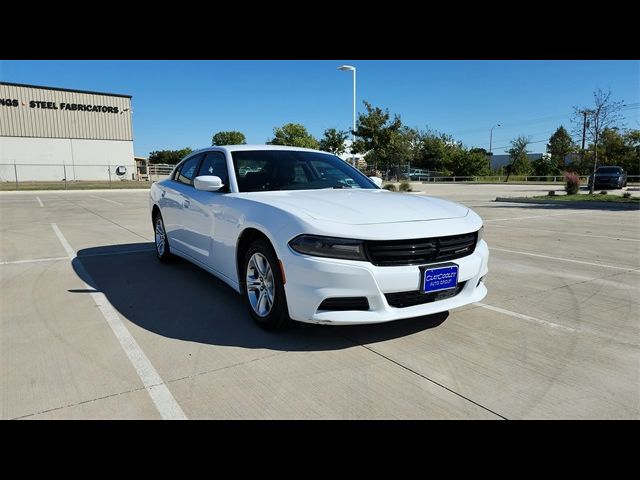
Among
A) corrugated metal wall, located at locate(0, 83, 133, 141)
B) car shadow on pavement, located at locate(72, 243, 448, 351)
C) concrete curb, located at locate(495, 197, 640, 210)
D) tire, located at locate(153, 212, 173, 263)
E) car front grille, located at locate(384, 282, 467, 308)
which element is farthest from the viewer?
corrugated metal wall, located at locate(0, 83, 133, 141)

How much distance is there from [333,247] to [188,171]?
11.0 ft

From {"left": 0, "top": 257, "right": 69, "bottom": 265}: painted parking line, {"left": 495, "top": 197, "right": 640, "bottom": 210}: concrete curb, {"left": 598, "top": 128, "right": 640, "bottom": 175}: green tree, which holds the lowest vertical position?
{"left": 0, "top": 257, "right": 69, "bottom": 265}: painted parking line

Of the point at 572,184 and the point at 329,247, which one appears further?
the point at 572,184

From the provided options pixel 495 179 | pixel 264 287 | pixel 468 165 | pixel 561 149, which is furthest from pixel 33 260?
pixel 561 149

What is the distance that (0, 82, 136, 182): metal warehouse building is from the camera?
42250 mm

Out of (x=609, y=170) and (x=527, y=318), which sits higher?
(x=609, y=170)

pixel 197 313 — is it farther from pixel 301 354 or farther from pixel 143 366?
pixel 301 354

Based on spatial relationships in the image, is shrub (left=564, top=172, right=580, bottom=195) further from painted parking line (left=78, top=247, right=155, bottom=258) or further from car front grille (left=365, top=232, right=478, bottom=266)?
car front grille (left=365, top=232, right=478, bottom=266)

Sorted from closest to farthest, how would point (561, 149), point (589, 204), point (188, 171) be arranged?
point (188, 171)
point (589, 204)
point (561, 149)

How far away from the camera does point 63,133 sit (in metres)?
44.8

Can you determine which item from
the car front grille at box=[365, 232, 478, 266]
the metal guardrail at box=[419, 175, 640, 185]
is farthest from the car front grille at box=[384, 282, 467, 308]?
the metal guardrail at box=[419, 175, 640, 185]

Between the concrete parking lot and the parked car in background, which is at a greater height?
the parked car in background
